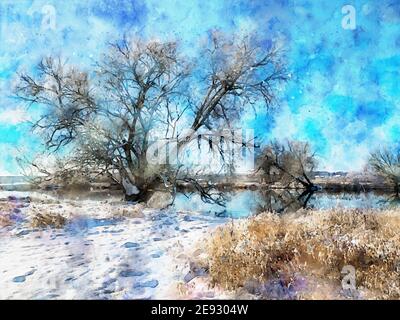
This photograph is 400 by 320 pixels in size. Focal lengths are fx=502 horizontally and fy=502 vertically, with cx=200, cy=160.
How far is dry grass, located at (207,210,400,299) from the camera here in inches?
105

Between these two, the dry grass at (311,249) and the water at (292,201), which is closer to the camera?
the dry grass at (311,249)

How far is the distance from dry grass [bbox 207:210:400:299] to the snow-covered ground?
14 cm

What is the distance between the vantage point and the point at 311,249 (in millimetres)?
2723

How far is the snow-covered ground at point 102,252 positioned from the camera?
8.87 ft

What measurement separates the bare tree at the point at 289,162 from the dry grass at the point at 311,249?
200mm

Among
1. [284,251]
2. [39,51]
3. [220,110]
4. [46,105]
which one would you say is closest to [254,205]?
[284,251]

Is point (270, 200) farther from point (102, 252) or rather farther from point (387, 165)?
point (102, 252)

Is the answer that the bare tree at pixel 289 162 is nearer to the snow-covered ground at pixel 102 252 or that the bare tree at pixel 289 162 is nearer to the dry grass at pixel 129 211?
the snow-covered ground at pixel 102 252

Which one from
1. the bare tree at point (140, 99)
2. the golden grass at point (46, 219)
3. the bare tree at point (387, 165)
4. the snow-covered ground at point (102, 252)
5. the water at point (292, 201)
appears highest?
the bare tree at point (140, 99)

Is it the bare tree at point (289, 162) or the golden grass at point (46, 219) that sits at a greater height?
the bare tree at point (289, 162)

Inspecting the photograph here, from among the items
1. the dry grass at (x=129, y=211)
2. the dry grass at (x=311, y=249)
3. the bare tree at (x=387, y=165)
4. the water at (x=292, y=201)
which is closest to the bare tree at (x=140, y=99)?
the dry grass at (x=129, y=211)

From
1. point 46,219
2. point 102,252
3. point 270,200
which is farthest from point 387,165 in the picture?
point 46,219

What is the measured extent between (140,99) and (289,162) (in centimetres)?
91
